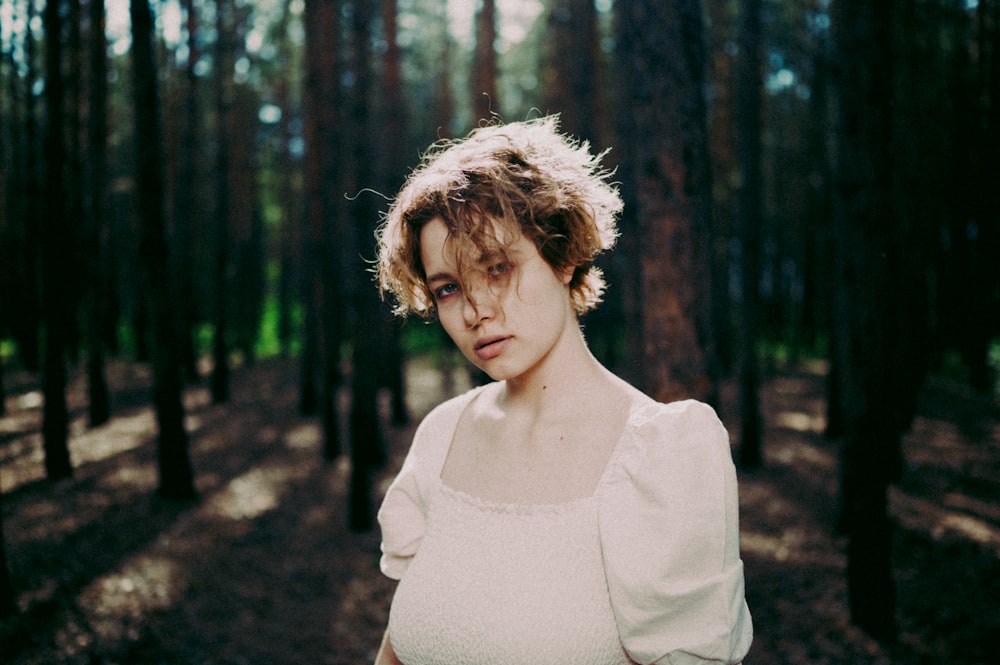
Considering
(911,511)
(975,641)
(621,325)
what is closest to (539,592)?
(975,641)

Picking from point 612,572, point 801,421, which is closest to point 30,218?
point 801,421

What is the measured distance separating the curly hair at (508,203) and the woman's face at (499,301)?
0.03 m

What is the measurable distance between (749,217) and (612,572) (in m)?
9.25

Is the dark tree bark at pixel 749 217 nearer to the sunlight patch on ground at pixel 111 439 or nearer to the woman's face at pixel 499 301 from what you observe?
the woman's face at pixel 499 301

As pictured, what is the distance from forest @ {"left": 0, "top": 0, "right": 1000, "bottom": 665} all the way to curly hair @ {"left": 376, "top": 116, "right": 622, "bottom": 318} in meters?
0.27

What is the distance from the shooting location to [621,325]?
3061 centimetres

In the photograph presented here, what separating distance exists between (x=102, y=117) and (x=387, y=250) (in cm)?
1087

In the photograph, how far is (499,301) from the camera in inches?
61.0

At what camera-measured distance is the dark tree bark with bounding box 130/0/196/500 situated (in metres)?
7.70

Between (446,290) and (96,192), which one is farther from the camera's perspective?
(96,192)

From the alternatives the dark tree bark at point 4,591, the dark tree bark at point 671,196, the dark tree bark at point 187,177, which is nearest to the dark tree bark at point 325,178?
the dark tree bark at point 187,177

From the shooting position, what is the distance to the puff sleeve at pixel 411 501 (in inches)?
70.8

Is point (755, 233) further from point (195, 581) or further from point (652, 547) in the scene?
point (652, 547)

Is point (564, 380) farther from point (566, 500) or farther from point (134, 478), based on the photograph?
point (134, 478)
